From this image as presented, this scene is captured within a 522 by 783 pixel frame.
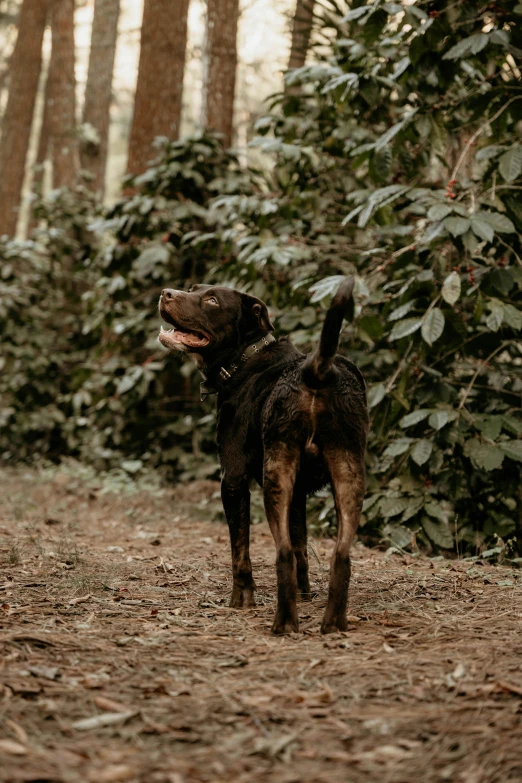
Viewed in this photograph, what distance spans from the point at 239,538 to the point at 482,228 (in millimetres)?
2544

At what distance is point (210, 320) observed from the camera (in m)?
4.84

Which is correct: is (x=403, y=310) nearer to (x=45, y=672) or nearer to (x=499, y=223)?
(x=499, y=223)

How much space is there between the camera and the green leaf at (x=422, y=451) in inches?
239

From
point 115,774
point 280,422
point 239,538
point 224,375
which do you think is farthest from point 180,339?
point 115,774

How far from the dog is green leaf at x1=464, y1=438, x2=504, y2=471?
1788 millimetres

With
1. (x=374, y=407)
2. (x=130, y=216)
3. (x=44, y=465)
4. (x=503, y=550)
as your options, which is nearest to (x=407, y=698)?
(x=503, y=550)

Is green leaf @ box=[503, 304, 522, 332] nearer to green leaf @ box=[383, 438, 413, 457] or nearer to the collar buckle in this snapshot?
green leaf @ box=[383, 438, 413, 457]

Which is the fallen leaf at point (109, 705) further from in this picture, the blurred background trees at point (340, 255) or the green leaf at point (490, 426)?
the green leaf at point (490, 426)

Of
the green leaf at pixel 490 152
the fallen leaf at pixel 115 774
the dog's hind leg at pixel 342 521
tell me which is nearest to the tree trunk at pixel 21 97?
the green leaf at pixel 490 152

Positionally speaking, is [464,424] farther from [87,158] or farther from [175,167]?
[87,158]

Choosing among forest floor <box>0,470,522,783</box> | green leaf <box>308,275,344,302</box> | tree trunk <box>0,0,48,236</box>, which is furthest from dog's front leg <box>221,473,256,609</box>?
tree trunk <box>0,0,48,236</box>

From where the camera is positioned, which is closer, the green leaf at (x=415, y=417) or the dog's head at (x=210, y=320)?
the dog's head at (x=210, y=320)

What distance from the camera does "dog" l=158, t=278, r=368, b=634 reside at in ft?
12.8

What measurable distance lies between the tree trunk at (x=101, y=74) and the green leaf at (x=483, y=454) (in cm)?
1179
